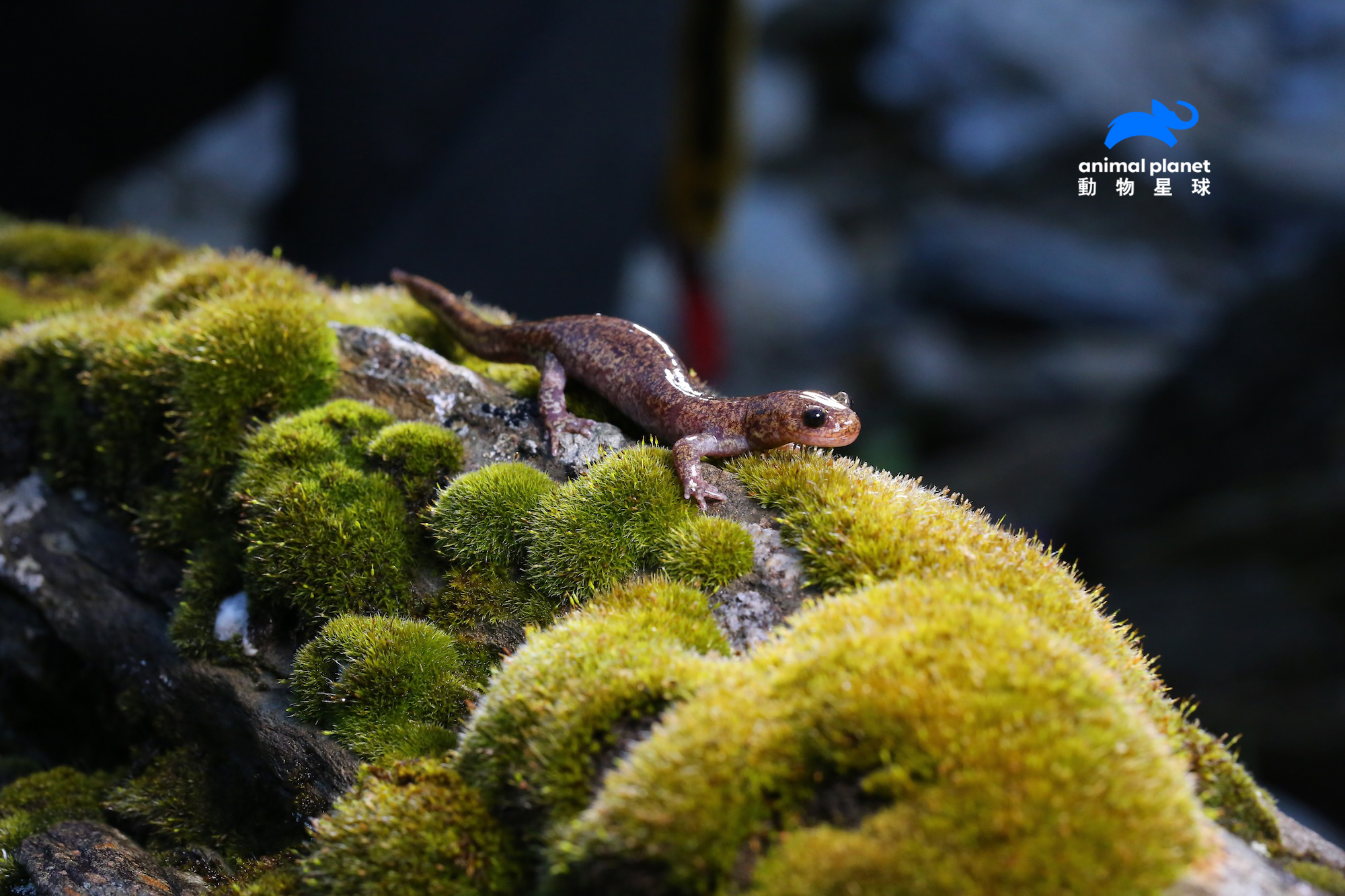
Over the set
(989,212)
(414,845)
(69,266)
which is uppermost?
(989,212)

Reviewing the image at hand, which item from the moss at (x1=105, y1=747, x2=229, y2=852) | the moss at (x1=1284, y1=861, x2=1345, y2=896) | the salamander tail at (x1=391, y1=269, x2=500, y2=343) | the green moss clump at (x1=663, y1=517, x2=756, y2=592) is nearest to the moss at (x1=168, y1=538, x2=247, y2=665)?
the moss at (x1=105, y1=747, x2=229, y2=852)

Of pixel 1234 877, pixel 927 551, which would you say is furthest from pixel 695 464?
pixel 1234 877

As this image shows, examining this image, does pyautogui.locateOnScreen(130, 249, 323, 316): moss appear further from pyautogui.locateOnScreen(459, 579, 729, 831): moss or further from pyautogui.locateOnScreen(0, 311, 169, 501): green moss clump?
pyautogui.locateOnScreen(459, 579, 729, 831): moss

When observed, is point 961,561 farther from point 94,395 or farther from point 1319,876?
point 94,395

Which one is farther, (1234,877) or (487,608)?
(487,608)

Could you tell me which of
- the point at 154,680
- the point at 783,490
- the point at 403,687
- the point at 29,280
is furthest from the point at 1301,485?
the point at 29,280

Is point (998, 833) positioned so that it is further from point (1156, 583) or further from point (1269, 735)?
point (1156, 583)
